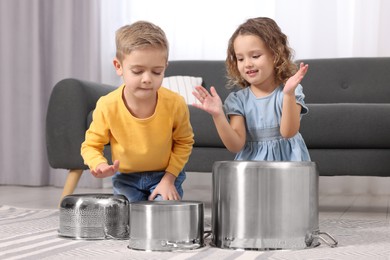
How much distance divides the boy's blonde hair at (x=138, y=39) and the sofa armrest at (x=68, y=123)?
949mm

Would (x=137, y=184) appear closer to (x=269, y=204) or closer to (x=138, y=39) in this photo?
(x=138, y=39)

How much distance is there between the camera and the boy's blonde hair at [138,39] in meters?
1.61

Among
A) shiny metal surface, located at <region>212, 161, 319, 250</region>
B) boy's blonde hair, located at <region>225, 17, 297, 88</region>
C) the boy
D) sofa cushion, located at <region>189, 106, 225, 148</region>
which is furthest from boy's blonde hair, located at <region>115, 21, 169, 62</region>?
sofa cushion, located at <region>189, 106, 225, 148</region>

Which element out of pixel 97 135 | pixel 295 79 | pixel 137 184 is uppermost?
pixel 295 79

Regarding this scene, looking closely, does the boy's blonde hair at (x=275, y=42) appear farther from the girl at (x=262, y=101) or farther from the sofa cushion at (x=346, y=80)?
the sofa cushion at (x=346, y=80)

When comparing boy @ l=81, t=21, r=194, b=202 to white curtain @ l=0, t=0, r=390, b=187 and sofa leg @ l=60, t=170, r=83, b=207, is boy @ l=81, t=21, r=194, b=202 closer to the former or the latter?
sofa leg @ l=60, t=170, r=83, b=207

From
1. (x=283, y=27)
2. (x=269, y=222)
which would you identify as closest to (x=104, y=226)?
(x=269, y=222)

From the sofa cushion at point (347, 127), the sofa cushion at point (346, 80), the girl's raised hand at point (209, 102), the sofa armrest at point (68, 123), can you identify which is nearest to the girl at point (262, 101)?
the girl's raised hand at point (209, 102)

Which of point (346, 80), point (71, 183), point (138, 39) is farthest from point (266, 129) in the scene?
point (346, 80)

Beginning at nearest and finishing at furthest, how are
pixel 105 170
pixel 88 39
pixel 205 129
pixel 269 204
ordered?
pixel 269 204 → pixel 105 170 → pixel 205 129 → pixel 88 39

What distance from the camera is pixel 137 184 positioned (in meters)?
1.86

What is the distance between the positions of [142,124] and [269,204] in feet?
1.63

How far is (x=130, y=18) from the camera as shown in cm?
386

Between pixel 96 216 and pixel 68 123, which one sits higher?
pixel 68 123
